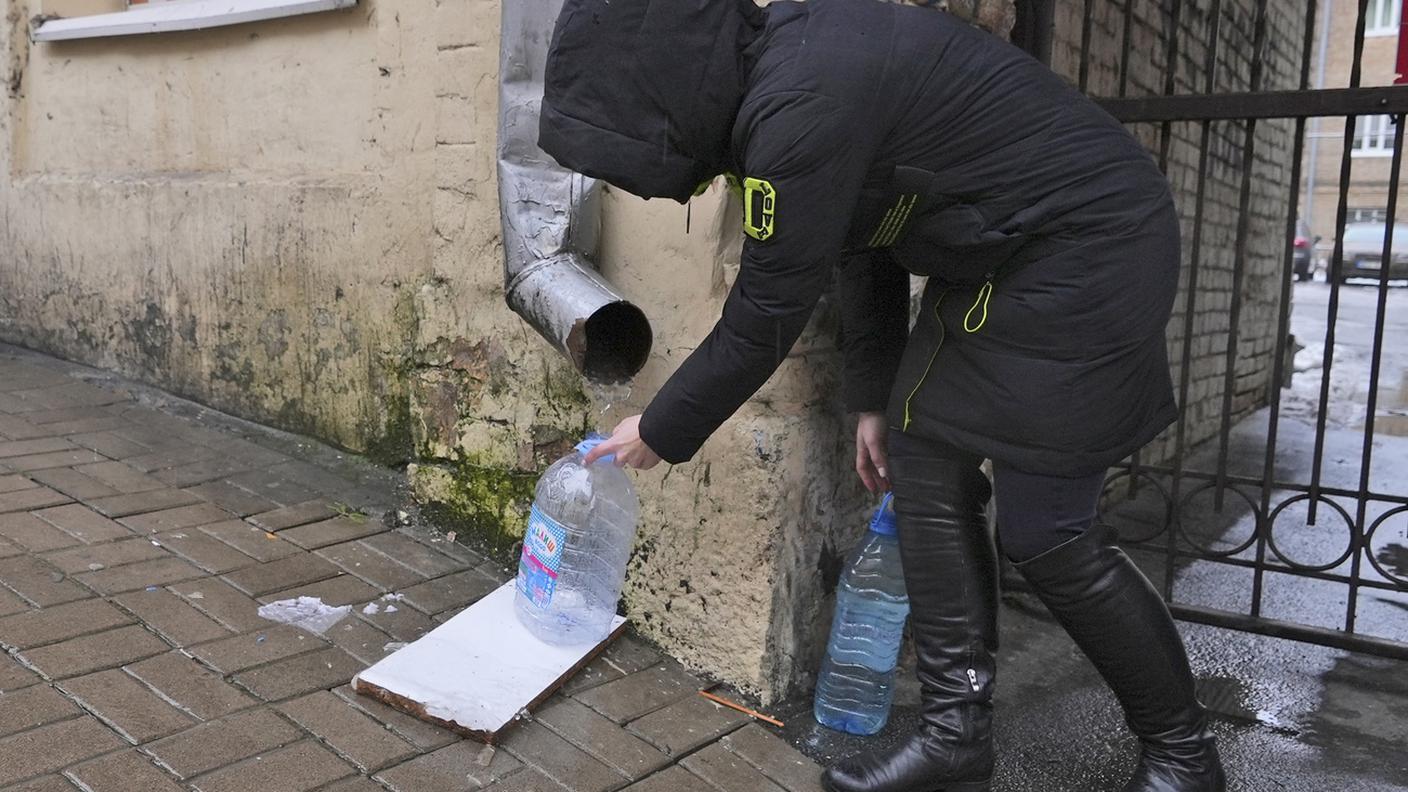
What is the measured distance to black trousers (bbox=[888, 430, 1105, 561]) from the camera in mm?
2094

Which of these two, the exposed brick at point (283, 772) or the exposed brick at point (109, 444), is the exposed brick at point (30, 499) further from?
the exposed brick at point (283, 772)

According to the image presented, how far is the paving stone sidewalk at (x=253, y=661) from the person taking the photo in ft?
7.10

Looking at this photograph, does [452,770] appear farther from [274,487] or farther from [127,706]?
[274,487]

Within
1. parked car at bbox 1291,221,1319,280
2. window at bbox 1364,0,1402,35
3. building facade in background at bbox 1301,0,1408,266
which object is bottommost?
parked car at bbox 1291,221,1319,280

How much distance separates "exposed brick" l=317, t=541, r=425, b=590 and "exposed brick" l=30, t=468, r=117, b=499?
0.86 metres

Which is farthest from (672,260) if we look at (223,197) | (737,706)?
(223,197)

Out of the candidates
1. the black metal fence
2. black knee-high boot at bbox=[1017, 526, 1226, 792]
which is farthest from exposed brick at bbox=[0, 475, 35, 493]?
the black metal fence

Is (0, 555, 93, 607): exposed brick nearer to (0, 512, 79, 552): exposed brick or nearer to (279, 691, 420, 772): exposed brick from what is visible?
(0, 512, 79, 552): exposed brick

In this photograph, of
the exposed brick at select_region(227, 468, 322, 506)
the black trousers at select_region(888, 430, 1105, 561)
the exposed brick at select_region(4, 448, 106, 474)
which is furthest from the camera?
the exposed brick at select_region(4, 448, 106, 474)

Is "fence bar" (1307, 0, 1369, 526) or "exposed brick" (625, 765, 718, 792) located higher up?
"fence bar" (1307, 0, 1369, 526)

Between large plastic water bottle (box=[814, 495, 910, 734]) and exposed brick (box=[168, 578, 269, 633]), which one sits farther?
exposed brick (box=[168, 578, 269, 633])

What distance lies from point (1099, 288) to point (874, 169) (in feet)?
1.46

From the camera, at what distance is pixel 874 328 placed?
242 cm

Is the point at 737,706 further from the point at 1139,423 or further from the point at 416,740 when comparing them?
the point at 1139,423
